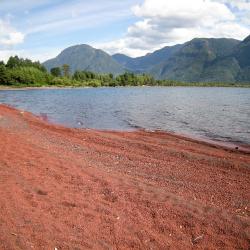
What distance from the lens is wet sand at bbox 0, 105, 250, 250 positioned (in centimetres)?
880

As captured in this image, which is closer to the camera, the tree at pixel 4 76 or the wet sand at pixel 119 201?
the wet sand at pixel 119 201

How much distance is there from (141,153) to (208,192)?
737 centimetres

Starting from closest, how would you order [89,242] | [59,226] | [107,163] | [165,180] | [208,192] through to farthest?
[89,242] < [59,226] < [208,192] < [165,180] < [107,163]

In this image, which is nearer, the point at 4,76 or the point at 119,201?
the point at 119,201

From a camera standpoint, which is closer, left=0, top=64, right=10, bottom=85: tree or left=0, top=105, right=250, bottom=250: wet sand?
left=0, top=105, right=250, bottom=250: wet sand

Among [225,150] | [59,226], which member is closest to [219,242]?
[59,226]

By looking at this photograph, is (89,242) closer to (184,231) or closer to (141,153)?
(184,231)

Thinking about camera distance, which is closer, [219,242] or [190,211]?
[219,242]

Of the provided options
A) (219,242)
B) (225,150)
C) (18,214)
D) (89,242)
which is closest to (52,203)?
(18,214)

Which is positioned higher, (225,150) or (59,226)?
(59,226)

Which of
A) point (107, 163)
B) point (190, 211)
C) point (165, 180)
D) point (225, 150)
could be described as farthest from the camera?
point (225, 150)

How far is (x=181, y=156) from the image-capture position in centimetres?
1927

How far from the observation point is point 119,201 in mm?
11070

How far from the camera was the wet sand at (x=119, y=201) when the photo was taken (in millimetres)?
8805
